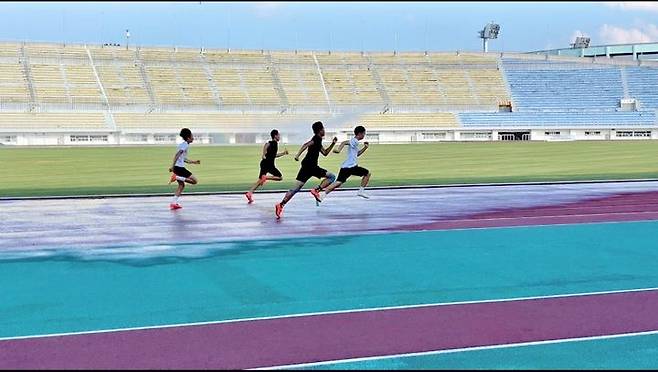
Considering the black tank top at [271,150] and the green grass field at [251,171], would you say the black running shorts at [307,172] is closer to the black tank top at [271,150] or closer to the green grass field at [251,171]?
the black tank top at [271,150]

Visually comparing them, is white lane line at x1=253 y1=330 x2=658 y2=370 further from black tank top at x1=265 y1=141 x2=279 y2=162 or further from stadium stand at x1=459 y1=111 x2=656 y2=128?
stadium stand at x1=459 y1=111 x2=656 y2=128

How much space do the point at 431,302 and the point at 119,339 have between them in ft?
9.48

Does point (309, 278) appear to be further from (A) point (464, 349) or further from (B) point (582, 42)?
(B) point (582, 42)

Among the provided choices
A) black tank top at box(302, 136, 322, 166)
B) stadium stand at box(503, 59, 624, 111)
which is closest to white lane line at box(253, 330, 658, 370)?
black tank top at box(302, 136, 322, 166)

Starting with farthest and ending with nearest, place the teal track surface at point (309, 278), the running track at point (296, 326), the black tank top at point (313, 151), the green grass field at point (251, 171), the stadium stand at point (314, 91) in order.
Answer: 1. the stadium stand at point (314, 91)
2. the green grass field at point (251, 171)
3. the black tank top at point (313, 151)
4. the teal track surface at point (309, 278)
5. the running track at point (296, 326)

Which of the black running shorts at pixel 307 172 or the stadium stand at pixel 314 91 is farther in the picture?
the stadium stand at pixel 314 91

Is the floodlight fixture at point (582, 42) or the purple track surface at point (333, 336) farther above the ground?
the floodlight fixture at point (582, 42)

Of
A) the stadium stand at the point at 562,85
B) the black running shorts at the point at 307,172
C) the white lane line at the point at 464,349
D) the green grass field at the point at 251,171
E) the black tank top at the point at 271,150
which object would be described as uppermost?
the stadium stand at the point at 562,85

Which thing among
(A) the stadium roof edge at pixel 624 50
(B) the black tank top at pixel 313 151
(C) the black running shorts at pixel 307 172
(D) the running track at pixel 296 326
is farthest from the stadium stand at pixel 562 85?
(D) the running track at pixel 296 326

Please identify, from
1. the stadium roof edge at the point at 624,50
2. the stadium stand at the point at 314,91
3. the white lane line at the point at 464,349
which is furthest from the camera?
the stadium roof edge at the point at 624,50

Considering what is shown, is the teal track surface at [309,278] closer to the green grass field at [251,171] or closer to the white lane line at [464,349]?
the white lane line at [464,349]

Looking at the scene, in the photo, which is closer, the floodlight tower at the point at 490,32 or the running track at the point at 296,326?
the running track at the point at 296,326

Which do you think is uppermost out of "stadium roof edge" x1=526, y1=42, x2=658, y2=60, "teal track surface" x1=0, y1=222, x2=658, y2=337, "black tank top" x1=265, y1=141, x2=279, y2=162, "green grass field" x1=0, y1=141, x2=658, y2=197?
"stadium roof edge" x1=526, y1=42, x2=658, y2=60

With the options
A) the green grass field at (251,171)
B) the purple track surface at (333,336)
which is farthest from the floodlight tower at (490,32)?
the purple track surface at (333,336)
